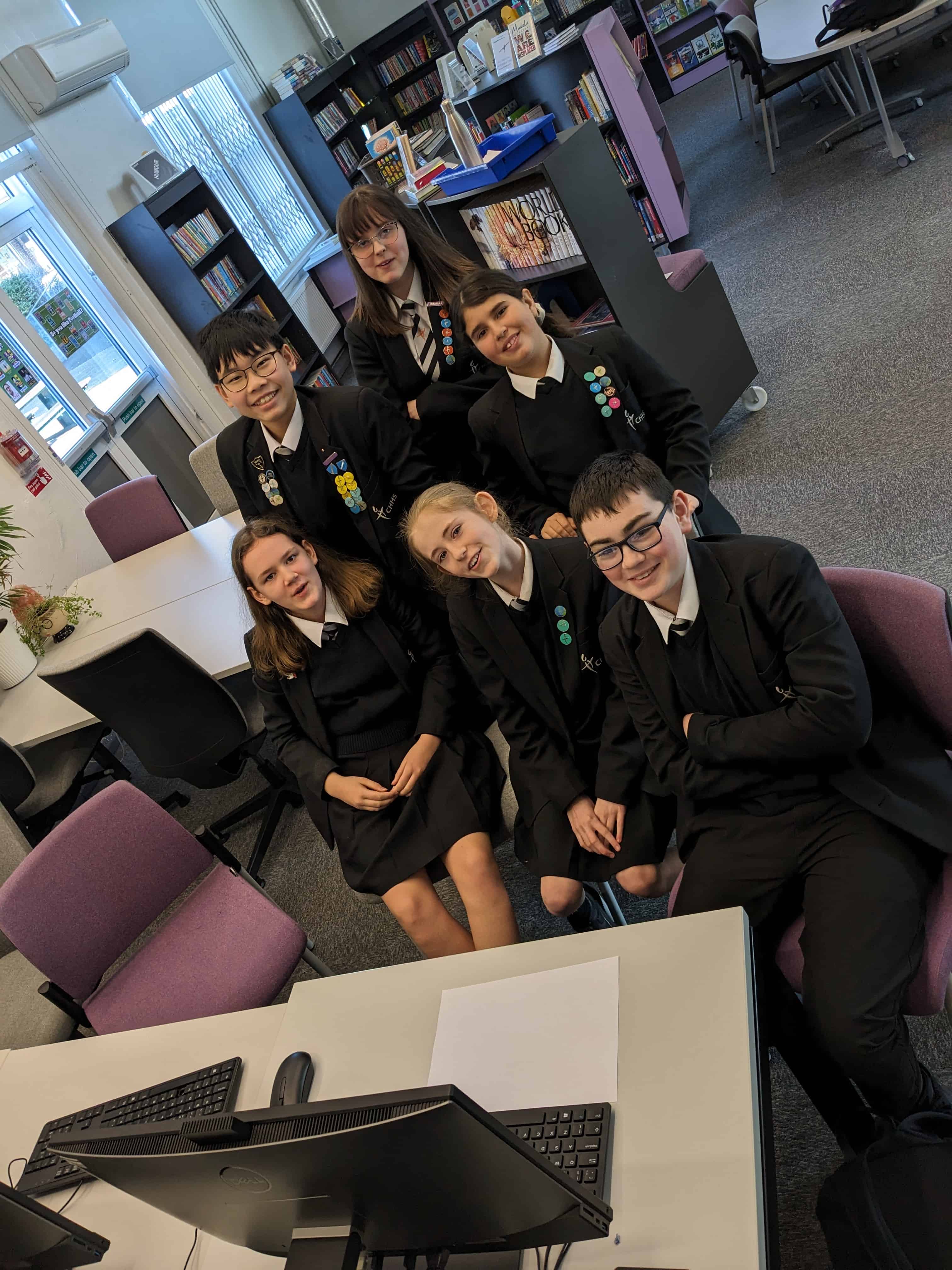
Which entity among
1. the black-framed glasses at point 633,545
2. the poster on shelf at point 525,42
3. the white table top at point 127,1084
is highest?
the poster on shelf at point 525,42

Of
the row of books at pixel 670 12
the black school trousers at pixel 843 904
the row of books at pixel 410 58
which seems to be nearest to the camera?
the black school trousers at pixel 843 904

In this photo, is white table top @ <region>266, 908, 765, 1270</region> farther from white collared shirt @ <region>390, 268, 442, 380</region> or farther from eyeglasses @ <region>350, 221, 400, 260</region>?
Answer: eyeglasses @ <region>350, 221, 400, 260</region>

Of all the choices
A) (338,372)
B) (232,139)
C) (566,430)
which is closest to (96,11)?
(232,139)

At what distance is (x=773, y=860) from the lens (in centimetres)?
149

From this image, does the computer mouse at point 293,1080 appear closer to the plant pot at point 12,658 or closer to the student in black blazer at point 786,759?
the student in black blazer at point 786,759

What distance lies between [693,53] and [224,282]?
5632 mm

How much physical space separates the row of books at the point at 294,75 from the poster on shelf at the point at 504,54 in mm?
3106

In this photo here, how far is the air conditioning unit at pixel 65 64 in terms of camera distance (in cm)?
479

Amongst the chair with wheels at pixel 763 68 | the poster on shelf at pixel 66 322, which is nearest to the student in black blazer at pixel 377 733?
the poster on shelf at pixel 66 322

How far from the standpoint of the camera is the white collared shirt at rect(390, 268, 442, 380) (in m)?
2.71

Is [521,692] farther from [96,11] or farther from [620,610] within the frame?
[96,11]

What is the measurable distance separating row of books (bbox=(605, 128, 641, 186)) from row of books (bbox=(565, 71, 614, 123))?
0.32 feet

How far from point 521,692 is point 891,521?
1.48 meters

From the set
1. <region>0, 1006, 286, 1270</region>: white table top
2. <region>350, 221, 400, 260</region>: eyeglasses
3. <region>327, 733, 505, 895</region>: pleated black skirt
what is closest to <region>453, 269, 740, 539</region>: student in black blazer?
<region>350, 221, 400, 260</region>: eyeglasses
